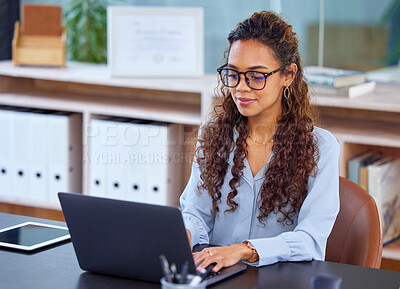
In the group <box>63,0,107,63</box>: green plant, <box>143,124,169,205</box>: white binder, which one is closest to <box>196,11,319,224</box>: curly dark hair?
<box>143,124,169,205</box>: white binder

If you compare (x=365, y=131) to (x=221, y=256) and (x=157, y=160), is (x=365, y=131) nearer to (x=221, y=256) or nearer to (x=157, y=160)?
(x=157, y=160)

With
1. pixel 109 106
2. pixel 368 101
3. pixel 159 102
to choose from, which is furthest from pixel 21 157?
pixel 368 101

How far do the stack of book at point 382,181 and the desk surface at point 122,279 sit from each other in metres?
1.38

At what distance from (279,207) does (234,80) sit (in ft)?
1.23

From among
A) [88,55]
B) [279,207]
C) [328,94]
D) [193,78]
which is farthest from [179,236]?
[88,55]

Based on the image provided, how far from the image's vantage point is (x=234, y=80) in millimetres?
1835

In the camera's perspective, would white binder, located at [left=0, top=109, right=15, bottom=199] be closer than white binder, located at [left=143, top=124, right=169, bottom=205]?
No

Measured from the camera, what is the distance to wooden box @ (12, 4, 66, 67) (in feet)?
11.6

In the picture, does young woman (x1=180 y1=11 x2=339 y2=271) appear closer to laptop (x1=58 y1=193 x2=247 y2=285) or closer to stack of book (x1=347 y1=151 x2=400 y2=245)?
laptop (x1=58 y1=193 x2=247 y2=285)

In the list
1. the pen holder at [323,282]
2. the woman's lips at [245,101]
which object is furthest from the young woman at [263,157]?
the pen holder at [323,282]

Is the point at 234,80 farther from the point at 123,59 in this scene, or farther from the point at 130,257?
the point at 123,59

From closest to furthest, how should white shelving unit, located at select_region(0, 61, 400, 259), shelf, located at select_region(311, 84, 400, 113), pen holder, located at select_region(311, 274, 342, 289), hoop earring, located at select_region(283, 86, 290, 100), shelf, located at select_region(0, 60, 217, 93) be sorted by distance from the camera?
pen holder, located at select_region(311, 274, 342, 289)
hoop earring, located at select_region(283, 86, 290, 100)
shelf, located at select_region(311, 84, 400, 113)
white shelving unit, located at select_region(0, 61, 400, 259)
shelf, located at select_region(0, 60, 217, 93)

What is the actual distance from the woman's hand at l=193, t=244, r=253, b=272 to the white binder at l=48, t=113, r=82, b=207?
205 cm

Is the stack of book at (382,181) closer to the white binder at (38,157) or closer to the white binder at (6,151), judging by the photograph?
the white binder at (38,157)
